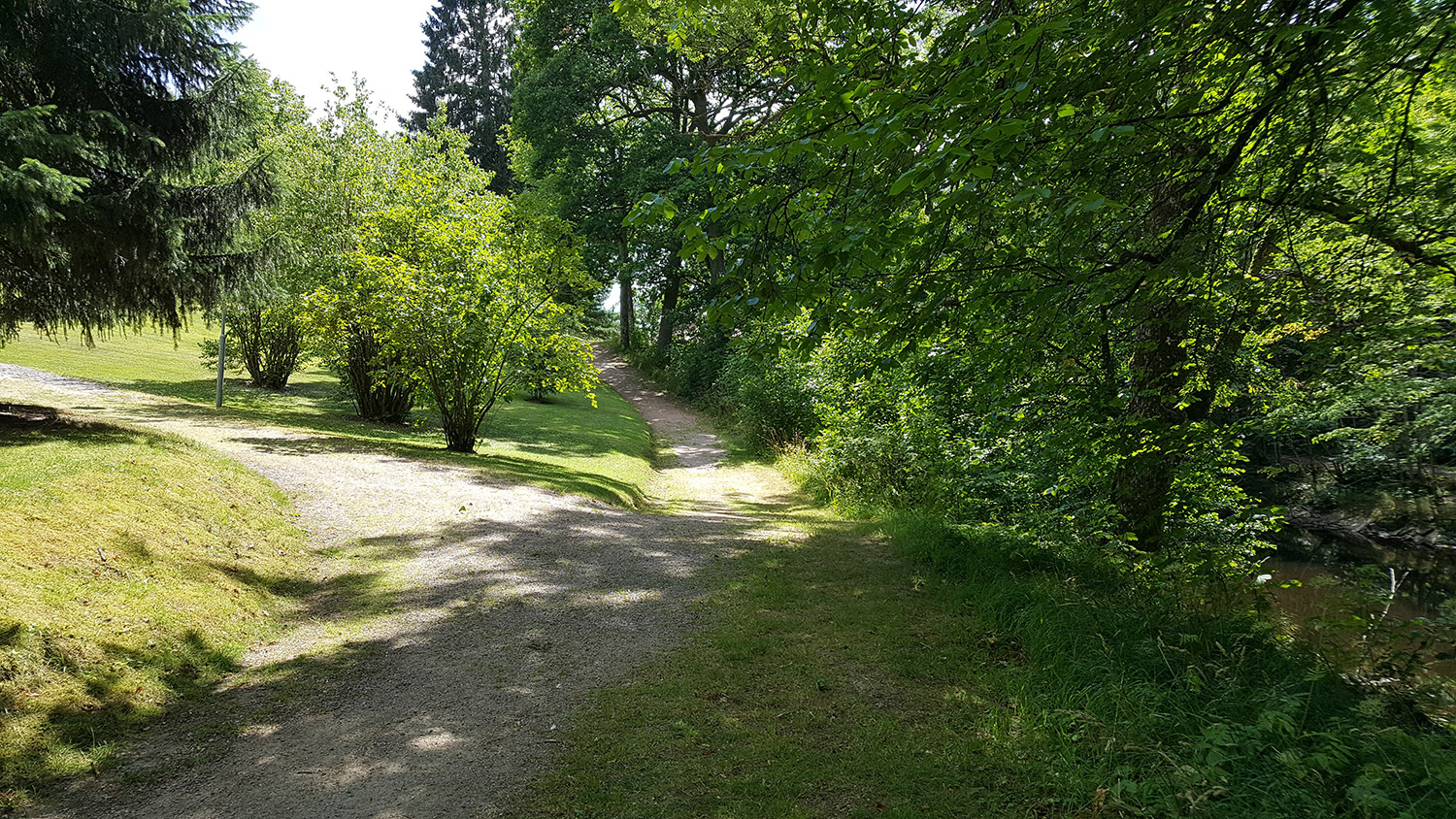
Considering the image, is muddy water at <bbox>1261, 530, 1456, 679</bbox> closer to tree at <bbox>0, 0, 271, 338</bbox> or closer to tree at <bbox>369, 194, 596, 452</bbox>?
tree at <bbox>0, 0, 271, 338</bbox>

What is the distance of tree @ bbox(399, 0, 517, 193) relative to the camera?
5388 centimetres

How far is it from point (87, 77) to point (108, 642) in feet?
23.0

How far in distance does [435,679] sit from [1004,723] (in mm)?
3584

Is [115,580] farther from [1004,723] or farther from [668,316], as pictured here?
[668,316]

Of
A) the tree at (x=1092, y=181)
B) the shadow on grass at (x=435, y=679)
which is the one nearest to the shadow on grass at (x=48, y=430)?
the shadow on grass at (x=435, y=679)

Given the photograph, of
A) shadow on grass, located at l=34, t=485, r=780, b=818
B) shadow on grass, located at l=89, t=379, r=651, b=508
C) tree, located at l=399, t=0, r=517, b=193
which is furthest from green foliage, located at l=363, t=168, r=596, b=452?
tree, located at l=399, t=0, r=517, b=193

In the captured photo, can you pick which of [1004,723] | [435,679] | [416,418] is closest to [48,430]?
[435,679]

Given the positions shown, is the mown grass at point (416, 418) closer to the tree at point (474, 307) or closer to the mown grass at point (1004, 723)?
the tree at point (474, 307)

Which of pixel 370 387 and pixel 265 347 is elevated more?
pixel 265 347

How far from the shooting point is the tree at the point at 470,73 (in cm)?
5388

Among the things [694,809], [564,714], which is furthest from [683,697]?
[694,809]

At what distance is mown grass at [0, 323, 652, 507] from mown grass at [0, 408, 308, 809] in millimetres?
3335

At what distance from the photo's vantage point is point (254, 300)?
32.1 feet

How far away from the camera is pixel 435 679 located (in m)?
4.61
